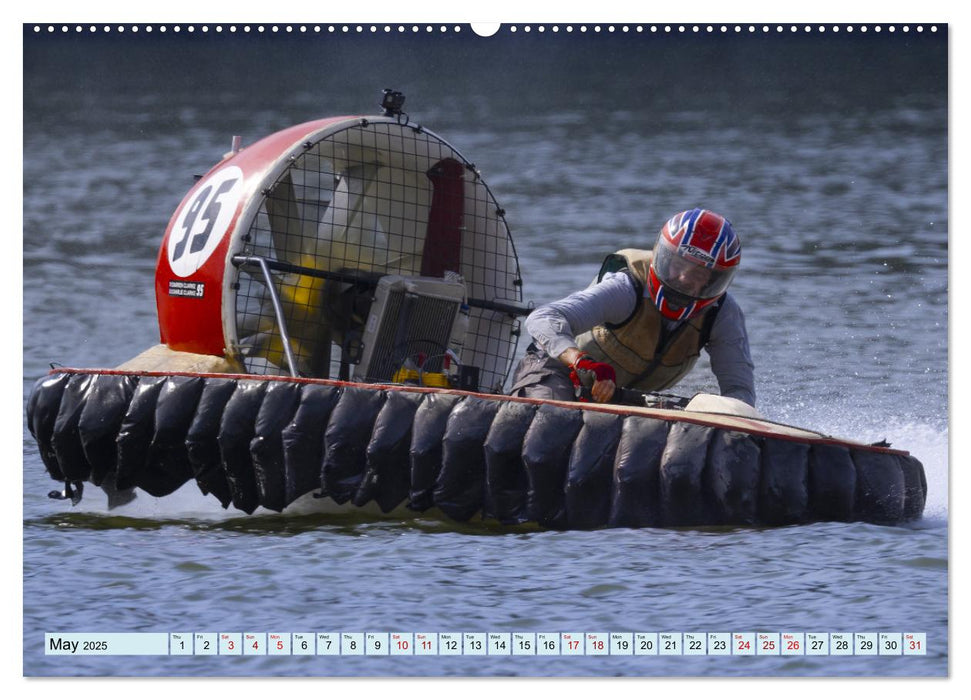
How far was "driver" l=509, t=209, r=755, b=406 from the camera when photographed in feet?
20.4

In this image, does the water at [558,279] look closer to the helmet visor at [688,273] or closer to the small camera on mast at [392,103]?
the small camera on mast at [392,103]

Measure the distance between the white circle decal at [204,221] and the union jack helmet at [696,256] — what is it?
156 centimetres

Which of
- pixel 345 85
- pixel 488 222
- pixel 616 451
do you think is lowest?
pixel 616 451

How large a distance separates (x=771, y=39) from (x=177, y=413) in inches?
89.9

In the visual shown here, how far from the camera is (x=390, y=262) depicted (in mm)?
7434

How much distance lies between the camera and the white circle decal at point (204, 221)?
6.75 metres

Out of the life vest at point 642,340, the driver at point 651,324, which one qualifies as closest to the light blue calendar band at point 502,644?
the driver at point 651,324

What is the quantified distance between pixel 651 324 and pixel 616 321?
0.13 meters

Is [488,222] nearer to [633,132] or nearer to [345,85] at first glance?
[345,85]

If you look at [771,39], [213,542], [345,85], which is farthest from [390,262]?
[771,39]

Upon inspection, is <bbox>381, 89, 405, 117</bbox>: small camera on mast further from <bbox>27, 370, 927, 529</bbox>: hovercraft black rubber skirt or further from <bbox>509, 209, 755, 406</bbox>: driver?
<bbox>27, 370, 927, 529</bbox>: hovercraft black rubber skirt

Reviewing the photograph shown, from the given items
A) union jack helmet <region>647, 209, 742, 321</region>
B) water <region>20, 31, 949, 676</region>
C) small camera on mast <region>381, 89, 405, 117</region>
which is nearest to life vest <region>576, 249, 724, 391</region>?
union jack helmet <region>647, 209, 742, 321</region>

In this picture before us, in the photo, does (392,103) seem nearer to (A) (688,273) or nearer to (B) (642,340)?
(B) (642,340)
